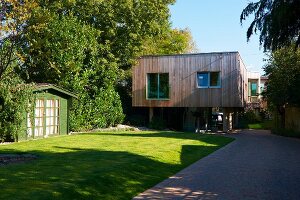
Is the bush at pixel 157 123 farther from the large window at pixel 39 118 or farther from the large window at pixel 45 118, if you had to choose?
the large window at pixel 39 118

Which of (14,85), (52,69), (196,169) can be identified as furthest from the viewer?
(52,69)

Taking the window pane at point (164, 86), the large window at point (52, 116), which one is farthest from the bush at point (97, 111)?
the window pane at point (164, 86)

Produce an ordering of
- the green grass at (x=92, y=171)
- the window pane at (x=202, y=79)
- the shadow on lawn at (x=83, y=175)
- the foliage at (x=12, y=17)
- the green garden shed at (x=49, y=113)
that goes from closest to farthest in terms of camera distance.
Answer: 1. the shadow on lawn at (x=83, y=175)
2. the green grass at (x=92, y=171)
3. the foliage at (x=12, y=17)
4. the green garden shed at (x=49, y=113)
5. the window pane at (x=202, y=79)

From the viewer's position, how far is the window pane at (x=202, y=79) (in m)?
29.8

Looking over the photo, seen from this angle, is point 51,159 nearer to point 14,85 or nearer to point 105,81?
point 14,85

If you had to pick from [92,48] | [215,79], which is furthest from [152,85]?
[92,48]

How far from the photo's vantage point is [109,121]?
99.4ft

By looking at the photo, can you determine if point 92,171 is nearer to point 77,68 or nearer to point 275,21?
point 275,21

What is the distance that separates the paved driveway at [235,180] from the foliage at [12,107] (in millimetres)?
9074

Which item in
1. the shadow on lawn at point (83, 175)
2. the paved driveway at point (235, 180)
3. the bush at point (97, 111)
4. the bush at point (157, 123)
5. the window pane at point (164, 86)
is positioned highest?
the window pane at point (164, 86)

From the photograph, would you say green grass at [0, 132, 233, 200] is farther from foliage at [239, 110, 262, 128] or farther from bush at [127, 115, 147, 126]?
foliage at [239, 110, 262, 128]

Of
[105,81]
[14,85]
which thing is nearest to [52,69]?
[105,81]

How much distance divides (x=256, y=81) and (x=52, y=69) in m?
39.6

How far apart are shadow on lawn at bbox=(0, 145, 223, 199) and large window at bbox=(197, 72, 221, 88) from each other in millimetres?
15933
